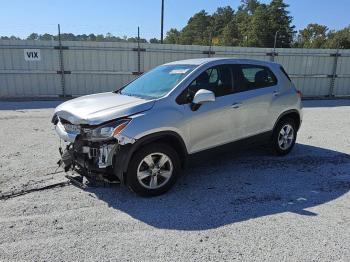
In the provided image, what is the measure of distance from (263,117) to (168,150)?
2031 mm

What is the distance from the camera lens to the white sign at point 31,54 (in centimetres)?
1252

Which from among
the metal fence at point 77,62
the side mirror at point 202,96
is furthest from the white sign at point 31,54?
the side mirror at point 202,96

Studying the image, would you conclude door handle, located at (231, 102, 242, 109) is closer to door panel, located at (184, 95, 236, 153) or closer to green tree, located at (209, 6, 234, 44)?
door panel, located at (184, 95, 236, 153)

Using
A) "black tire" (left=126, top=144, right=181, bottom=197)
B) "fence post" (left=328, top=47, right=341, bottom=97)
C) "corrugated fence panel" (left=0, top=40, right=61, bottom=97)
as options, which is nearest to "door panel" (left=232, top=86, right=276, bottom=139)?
"black tire" (left=126, top=144, right=181, bottom=197)

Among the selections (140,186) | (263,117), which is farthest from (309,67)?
(140,186)

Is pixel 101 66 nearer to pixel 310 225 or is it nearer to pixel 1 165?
pixel 1 165

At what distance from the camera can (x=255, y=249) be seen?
328 centimetres

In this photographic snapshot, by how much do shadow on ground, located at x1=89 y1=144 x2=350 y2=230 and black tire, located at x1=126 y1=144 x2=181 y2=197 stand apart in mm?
110

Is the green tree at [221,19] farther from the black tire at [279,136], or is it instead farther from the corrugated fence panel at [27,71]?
the black tire at [279,136]

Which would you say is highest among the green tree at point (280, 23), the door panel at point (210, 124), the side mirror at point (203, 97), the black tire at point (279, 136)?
the green tree at point (280, 23)

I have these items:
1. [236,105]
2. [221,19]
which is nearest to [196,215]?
[236,105]

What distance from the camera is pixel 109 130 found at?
13.0 ft

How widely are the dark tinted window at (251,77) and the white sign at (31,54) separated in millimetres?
9588

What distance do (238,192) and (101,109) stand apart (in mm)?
2102
